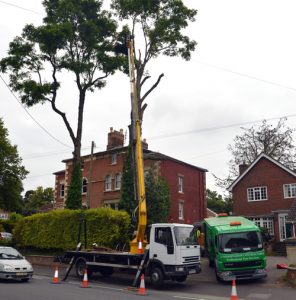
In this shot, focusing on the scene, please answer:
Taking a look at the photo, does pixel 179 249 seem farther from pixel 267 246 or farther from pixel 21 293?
pixel 267 246

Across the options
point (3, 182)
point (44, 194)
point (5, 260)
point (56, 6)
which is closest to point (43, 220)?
point (5, 260)

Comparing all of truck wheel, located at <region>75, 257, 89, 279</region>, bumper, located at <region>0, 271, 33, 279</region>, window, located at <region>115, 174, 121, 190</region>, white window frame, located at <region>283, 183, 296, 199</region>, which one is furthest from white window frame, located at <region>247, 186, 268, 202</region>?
bumper, located at <region>0, 271, 33, 279</region>

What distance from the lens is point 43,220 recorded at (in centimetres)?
2953

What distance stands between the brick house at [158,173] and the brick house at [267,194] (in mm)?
5842

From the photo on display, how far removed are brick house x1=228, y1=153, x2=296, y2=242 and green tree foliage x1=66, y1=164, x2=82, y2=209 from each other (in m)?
17.9

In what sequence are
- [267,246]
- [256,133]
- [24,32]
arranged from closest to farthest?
[24,32] → [267,246] → [256,133]

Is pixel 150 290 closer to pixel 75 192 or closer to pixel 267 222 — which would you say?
pixel 75 192

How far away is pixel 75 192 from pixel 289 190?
67.1ft

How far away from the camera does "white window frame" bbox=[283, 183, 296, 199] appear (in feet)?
131

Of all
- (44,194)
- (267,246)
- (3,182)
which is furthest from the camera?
(44,194)

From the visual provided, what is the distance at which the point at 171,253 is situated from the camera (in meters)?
17.7

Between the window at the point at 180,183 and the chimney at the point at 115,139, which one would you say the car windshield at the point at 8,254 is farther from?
the chimney at the point at 115,139

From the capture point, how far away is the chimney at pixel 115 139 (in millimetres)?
48062

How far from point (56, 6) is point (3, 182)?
2352cm
